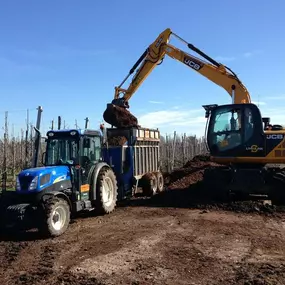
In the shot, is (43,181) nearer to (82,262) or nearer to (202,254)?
(82,262)

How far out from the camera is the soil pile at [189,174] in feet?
47.1

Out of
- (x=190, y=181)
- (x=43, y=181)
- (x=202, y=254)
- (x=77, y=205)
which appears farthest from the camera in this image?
(x=190, y=181)

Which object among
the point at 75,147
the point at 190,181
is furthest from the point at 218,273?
the point at 190,181

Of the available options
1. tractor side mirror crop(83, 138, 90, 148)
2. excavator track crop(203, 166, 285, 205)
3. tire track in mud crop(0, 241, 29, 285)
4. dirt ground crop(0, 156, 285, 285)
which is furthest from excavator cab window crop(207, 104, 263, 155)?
tire track in mud crop(0, 241, 29, 285)

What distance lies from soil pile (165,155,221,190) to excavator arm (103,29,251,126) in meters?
3.35

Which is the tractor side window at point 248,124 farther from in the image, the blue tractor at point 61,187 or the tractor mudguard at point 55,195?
→ the tractor mudguard at point 55,195

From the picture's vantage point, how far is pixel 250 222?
880cm

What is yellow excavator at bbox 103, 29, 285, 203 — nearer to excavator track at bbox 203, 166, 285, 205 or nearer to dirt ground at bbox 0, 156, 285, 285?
excavator track at bbox 203, 166, 285, 205

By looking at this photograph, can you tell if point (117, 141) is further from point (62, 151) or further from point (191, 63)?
point (191, 63)

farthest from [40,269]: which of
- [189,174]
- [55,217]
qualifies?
[189,174]

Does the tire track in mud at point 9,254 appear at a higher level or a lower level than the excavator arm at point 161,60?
lower

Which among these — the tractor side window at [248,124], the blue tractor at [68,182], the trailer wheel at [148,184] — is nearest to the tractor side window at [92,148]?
the blue tractor at [68,182]

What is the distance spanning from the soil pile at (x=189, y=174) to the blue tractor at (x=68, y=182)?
7.73 feet

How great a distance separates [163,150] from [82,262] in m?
23.5
